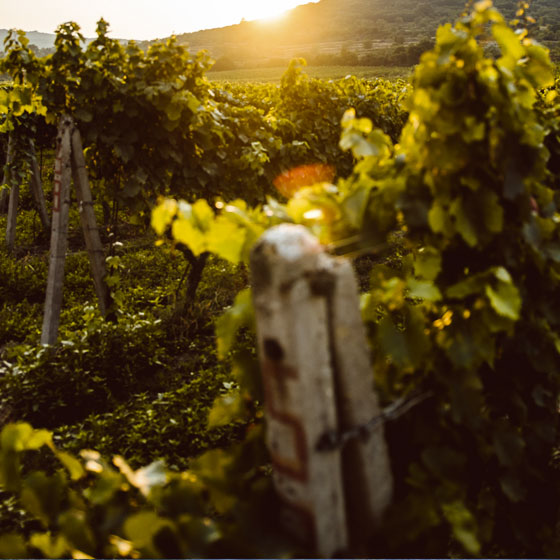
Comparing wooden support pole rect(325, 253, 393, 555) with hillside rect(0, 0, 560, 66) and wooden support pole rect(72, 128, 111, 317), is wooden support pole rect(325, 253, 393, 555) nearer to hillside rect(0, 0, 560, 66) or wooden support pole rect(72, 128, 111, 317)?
wooden support pole rect(72, 128, 111, 317)

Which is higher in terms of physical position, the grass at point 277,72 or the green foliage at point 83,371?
the grass at point 277,72

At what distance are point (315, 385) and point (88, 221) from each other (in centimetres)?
375

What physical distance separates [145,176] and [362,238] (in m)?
3.39

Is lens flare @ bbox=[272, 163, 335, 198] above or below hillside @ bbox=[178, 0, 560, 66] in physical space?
below

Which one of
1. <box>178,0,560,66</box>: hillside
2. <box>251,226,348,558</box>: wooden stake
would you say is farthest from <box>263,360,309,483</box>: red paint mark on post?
<box>178,0,560,66</box>: hillside

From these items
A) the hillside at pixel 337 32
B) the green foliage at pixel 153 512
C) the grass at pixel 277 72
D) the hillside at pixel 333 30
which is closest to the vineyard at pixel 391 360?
the green foliage at pixel 153 512

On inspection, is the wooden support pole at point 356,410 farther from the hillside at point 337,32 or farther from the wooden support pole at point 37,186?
the hillside at point 337,32

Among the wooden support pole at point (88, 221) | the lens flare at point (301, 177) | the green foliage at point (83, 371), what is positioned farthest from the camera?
the lens flare at point (301, 177)

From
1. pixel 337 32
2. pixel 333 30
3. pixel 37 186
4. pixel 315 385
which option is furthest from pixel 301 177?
pixel 333 30

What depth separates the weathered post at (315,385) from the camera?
4.05 feet

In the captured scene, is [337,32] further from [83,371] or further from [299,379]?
[299,379]

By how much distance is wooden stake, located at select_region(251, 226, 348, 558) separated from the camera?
48.3 inches

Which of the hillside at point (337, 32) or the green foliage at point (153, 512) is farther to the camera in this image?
the hillside at point (337, 32)

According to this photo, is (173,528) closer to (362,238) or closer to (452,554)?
(362,238)
